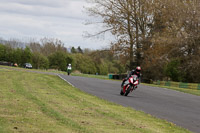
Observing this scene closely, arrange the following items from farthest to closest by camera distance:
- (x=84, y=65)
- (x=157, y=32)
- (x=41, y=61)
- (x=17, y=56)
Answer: (x=84, y=65), (x=41, y=61), (x=17, y=56), (x=157, y=32)

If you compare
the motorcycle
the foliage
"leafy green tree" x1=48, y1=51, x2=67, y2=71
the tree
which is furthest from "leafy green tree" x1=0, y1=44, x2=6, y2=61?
the motorcycle

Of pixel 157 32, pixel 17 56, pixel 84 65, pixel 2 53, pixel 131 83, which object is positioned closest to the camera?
pixel 131 83

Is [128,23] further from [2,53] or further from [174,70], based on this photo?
[2,53]

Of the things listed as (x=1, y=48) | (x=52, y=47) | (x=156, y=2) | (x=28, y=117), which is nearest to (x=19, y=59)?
(x=1, y=48)

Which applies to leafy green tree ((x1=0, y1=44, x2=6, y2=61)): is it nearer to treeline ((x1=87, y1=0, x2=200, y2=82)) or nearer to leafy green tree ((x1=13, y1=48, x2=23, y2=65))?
leafy green tree ((x1=13, y1=48, x2=23, y2=65))

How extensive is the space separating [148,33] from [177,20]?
494 cm

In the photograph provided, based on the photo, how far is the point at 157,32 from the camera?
165 feet

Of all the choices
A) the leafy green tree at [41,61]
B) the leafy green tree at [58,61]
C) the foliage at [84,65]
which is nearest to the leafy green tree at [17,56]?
the leafy green tree at [41,61]

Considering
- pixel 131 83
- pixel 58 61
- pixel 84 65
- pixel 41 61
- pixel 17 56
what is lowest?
pixel 131 83

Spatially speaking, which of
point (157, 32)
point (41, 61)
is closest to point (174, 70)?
point (157, 32)

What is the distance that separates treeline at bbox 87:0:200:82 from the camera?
4712cm

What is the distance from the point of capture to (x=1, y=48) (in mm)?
107000

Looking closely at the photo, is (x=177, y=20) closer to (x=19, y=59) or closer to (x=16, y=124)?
(x=16, y=124)

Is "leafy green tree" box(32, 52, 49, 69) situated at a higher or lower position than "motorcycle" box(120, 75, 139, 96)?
higher
